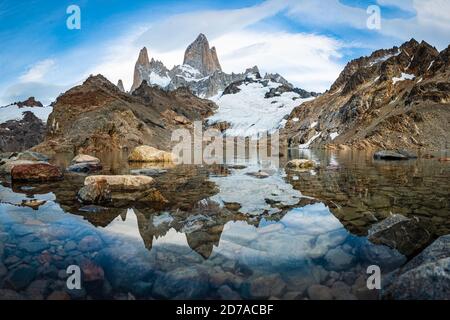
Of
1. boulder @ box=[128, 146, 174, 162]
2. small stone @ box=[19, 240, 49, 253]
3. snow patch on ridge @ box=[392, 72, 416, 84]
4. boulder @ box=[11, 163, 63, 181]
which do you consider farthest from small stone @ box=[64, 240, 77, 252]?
snow patch on ridge @ box=[392, 72, 416, 84]

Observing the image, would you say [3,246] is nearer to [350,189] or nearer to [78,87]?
[350,189]

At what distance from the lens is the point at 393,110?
286ft

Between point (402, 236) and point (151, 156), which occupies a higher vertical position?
point (151, 156)

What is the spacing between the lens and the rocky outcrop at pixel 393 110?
2822 inches

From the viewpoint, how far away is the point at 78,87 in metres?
81.6

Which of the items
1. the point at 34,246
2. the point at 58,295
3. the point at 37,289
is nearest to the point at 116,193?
the point at 34,246

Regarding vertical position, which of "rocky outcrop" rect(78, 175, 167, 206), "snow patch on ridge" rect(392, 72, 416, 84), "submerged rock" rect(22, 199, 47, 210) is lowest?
"submerged rock" rect(22, 199, 47, 210)

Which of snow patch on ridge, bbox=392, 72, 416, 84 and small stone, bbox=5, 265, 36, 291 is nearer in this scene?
small stone, bbox=5, 265, 36, 291

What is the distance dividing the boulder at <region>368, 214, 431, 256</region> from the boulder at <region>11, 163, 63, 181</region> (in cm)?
1433

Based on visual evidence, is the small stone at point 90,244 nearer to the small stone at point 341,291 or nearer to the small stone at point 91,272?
the small stone at point 91,272

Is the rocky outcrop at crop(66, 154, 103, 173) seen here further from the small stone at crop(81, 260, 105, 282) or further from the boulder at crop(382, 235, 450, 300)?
the boulder at crop(382, 235, 450, 300)

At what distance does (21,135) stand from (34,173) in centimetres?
14227

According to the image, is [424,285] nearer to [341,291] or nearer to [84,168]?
[341,291]

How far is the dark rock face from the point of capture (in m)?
119
